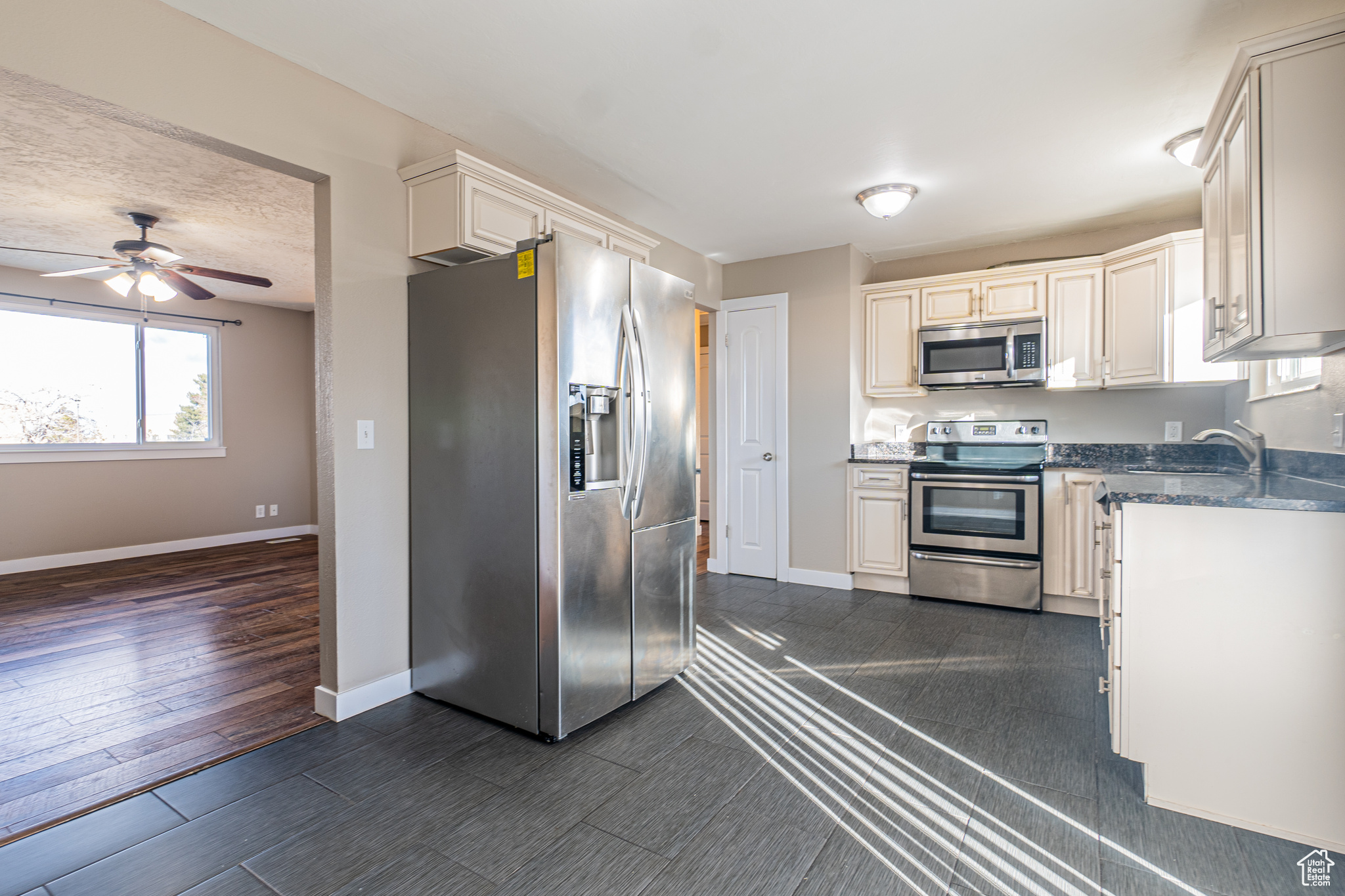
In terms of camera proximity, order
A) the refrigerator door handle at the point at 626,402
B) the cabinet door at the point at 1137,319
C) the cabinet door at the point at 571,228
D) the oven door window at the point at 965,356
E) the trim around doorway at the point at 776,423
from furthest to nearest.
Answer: the trim around doorway at the point at 776,423, the oven door window at the point at 965,356, the cabinet door at the point at 1137,319, the cabinet door at the point at 571,228, the refrigerator door handle at the point at 626,402

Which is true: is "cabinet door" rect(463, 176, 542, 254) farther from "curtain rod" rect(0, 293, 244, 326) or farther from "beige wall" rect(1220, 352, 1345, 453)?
"curtain rod" rect(0, 293, 244, 326)

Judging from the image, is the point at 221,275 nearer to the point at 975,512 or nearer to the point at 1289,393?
the point at 975,512

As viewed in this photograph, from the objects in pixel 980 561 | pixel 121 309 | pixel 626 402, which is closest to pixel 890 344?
pixel 980 561

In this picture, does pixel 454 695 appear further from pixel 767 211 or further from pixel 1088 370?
pixel 1088 370

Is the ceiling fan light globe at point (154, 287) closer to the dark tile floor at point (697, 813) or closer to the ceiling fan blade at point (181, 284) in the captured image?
the ceiling fan blade at point (181, 284)

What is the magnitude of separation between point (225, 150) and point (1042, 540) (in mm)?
4432

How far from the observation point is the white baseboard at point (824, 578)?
14.5 ft

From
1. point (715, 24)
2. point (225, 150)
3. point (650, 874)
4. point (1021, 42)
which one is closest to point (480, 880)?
point (650, 874)

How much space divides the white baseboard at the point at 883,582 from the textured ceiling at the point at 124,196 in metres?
4.16

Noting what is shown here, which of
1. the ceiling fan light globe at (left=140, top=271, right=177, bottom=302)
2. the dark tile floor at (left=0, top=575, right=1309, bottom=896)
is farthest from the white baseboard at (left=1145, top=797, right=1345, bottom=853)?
the ceiling fan light globe at (left=140, top=271, right=177, bottom=302)

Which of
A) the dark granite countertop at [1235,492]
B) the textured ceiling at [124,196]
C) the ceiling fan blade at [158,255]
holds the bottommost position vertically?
the dark granite countertop at [1235,492]

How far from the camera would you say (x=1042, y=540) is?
381cm

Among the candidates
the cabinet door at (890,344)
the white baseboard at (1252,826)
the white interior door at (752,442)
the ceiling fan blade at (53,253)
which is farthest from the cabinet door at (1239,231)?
the ceiling fan blade at (53,253)

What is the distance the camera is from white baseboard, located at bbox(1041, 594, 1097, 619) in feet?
12.3
